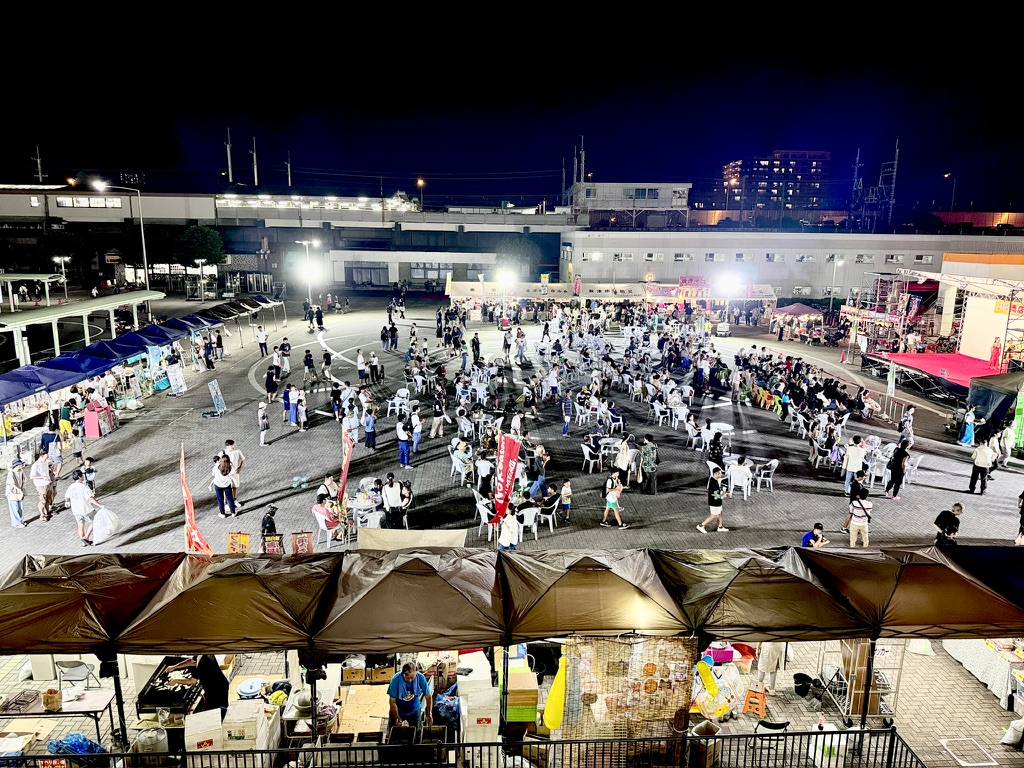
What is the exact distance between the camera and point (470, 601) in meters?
7.03

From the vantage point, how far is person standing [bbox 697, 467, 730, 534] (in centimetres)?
1218

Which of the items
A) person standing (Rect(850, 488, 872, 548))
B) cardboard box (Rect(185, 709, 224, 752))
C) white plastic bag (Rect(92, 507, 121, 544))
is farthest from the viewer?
white plastic bag (Rect(92, 507, 121, 544))

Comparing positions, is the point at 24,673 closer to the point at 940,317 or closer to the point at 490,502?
the point at 490,502

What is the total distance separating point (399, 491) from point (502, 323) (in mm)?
25169

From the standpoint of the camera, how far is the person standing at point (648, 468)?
48.7 ft

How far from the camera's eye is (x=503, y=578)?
7.52 metres

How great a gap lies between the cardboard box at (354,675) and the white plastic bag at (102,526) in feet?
21.5

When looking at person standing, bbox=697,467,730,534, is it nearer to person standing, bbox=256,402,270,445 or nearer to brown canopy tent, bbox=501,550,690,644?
brown canopy tent, bbox=501,550,690,644

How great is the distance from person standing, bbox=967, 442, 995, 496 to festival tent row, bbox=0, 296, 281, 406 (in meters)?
22.1

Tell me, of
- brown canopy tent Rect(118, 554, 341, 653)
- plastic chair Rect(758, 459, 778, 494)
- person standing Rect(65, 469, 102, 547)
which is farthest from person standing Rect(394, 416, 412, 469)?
plastic chair Rect(758, 459, 778, 494)

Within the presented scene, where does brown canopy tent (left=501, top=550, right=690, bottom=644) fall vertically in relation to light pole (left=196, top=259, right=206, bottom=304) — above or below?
below

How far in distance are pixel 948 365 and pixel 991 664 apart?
2003 cm

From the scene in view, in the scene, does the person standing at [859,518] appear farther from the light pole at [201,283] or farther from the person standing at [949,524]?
the light pole at [201,283]

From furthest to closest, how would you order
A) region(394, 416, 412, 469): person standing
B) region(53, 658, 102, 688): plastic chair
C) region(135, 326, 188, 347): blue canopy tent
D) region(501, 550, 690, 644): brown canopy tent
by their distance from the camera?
region(135, 326, 188, 347): blue canopy tent, region(394, 416, 412, 469): person standing, region(53, 658, 102, 688): plastic chair, region(501, 550, 690, 644): brown canopy tent
